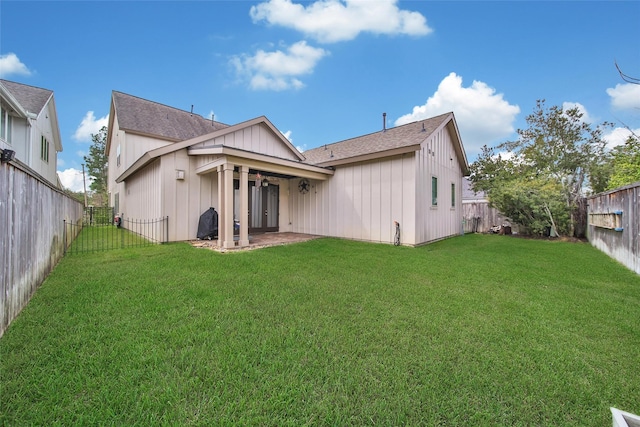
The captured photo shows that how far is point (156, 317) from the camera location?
290 centimetres

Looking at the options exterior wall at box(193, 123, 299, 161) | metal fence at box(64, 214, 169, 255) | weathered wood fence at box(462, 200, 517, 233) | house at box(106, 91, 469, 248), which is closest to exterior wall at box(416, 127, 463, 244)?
house at box(106, 91, 469, 248)

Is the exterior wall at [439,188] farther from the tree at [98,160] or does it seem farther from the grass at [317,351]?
the tree at [98,160]

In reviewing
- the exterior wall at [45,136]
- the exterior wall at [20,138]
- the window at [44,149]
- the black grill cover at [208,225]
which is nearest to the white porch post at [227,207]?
the black grill cover at [208,225]

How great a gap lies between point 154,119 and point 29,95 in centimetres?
499

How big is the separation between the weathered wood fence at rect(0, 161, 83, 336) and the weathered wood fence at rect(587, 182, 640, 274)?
389 inches

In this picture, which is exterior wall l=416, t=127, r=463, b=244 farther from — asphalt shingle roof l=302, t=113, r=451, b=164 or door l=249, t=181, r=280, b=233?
door l=249, t=181, r=280, b=233

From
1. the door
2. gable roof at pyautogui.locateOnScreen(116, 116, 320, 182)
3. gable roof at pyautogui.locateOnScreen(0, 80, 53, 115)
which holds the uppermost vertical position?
gable roof at pyautogui.locateOnScreen(0, 80, 53, 115)

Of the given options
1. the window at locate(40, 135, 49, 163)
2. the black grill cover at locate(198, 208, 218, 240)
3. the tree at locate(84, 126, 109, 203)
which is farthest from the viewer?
the tree at locate(84, 126, 109, 203)

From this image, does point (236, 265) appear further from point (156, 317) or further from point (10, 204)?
point (10, 204)

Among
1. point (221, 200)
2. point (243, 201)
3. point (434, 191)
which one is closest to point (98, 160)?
point (221, 200)

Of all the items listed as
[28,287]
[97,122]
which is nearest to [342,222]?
[28,287]

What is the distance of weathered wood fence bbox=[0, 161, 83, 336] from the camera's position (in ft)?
8.21

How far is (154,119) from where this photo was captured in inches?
600

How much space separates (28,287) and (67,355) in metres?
2.00
